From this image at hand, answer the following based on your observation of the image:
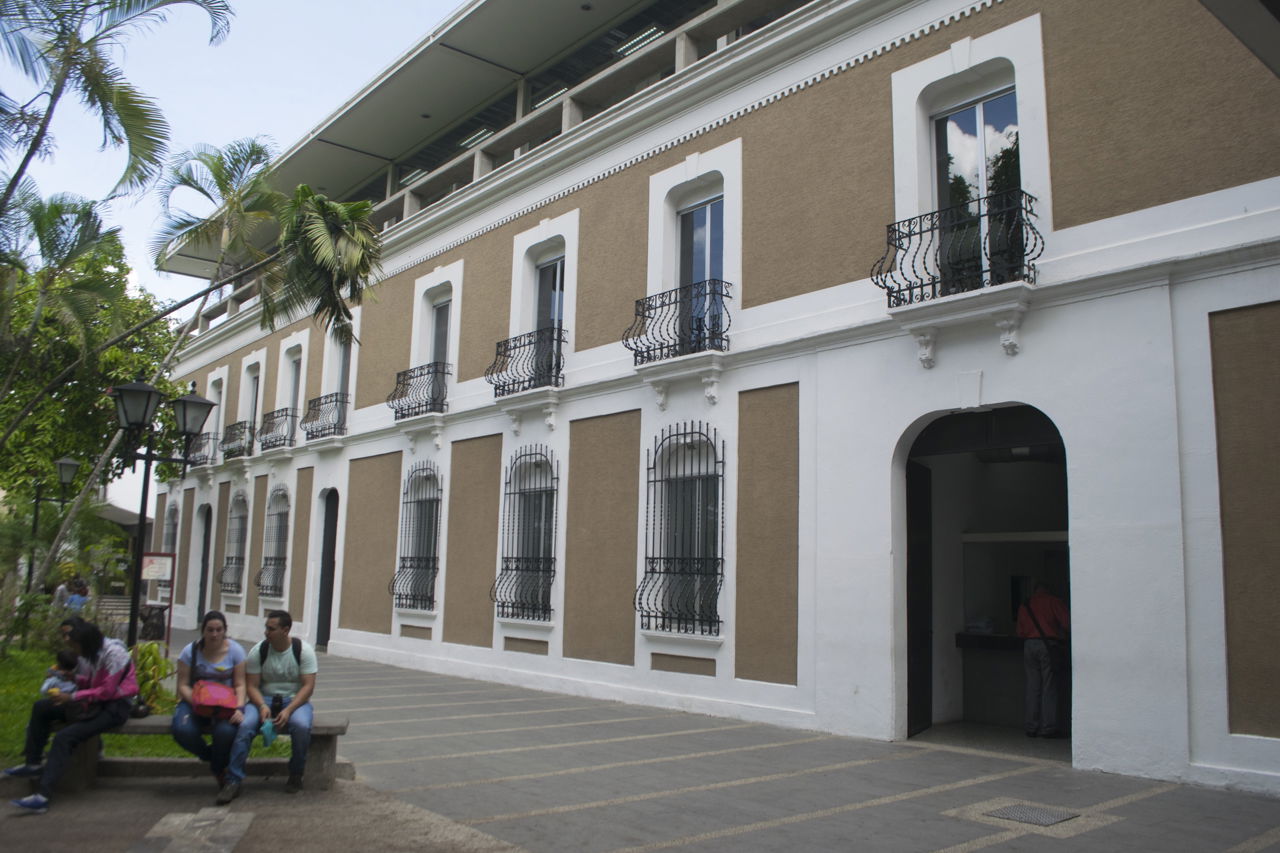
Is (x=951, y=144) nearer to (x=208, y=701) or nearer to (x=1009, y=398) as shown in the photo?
(x=1009, y=398)

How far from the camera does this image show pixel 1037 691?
10.6 m

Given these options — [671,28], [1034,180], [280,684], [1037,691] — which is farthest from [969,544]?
[671,28]

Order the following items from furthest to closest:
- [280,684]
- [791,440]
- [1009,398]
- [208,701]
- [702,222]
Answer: [702,222] < [791,440] < [1009,398] < [280,684] < [208,701]

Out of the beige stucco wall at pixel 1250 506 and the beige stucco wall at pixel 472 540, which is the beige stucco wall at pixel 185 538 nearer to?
the beige stucco wall at pixel 472 540

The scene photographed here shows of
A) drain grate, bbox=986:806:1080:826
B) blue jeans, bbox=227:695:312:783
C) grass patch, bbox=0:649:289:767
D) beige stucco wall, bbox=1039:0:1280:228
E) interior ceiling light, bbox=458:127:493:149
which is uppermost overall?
interior ceiling light, bbox=458:127:493:149

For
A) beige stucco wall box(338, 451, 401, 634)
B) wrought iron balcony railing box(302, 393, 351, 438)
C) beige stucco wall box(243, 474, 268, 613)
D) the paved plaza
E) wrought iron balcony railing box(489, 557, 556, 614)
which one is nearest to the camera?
the paved plaza

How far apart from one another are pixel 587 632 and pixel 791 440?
428cm

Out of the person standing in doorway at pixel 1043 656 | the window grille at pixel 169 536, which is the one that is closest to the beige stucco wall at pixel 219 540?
the window grille at pixel 169 536

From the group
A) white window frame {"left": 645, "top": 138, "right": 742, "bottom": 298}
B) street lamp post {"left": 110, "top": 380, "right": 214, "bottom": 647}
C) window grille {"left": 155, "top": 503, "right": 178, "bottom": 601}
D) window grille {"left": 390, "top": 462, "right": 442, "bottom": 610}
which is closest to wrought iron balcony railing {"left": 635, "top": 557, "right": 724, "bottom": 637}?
white window frame {"left": 645, "top": 138, "right": 742, "bottom": 298}

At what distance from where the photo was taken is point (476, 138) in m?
21.1

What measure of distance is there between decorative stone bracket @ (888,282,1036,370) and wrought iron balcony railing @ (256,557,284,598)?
16745 millimetres

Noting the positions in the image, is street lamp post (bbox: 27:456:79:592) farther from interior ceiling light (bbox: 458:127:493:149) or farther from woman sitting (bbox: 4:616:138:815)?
woman sitting (bbox: 4:616:138:815)

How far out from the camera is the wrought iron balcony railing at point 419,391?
17750 millimetres

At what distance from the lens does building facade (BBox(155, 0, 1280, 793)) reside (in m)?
8.25
